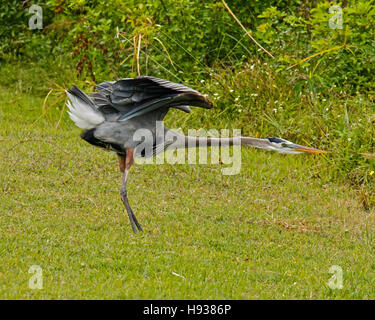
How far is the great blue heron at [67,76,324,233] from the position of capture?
20.3 ft

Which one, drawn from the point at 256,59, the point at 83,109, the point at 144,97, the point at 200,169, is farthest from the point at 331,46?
the point at 83,109

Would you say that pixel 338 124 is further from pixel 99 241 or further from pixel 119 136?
pixel 99 241

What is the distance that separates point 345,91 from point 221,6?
2265mm

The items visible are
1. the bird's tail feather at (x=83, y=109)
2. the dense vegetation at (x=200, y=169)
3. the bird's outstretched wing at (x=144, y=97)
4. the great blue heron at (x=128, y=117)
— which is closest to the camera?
the dense vegetation at (x=200, y=169)

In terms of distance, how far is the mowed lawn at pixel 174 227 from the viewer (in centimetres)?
525

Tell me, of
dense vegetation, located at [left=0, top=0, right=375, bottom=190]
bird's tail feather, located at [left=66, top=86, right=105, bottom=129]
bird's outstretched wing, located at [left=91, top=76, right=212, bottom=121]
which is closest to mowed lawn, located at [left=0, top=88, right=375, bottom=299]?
dense vegetation, located at [left=0, top=0, right=375, bottom=190]

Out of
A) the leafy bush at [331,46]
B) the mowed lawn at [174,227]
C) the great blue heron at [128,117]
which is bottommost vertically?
the mowed lawn at [174,227]

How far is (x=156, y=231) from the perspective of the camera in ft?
21.4

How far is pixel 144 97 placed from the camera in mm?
6188

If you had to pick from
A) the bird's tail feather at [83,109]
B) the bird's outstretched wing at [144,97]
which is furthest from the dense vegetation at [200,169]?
the bird's outstretched wing at [144,97]

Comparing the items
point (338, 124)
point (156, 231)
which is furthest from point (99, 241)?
point (338, 124)

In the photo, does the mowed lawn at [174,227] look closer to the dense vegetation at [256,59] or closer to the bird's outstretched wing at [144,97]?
the dense vegetation at [256,59]

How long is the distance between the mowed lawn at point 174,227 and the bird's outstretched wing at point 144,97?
3.86ft

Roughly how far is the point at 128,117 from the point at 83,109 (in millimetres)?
468
